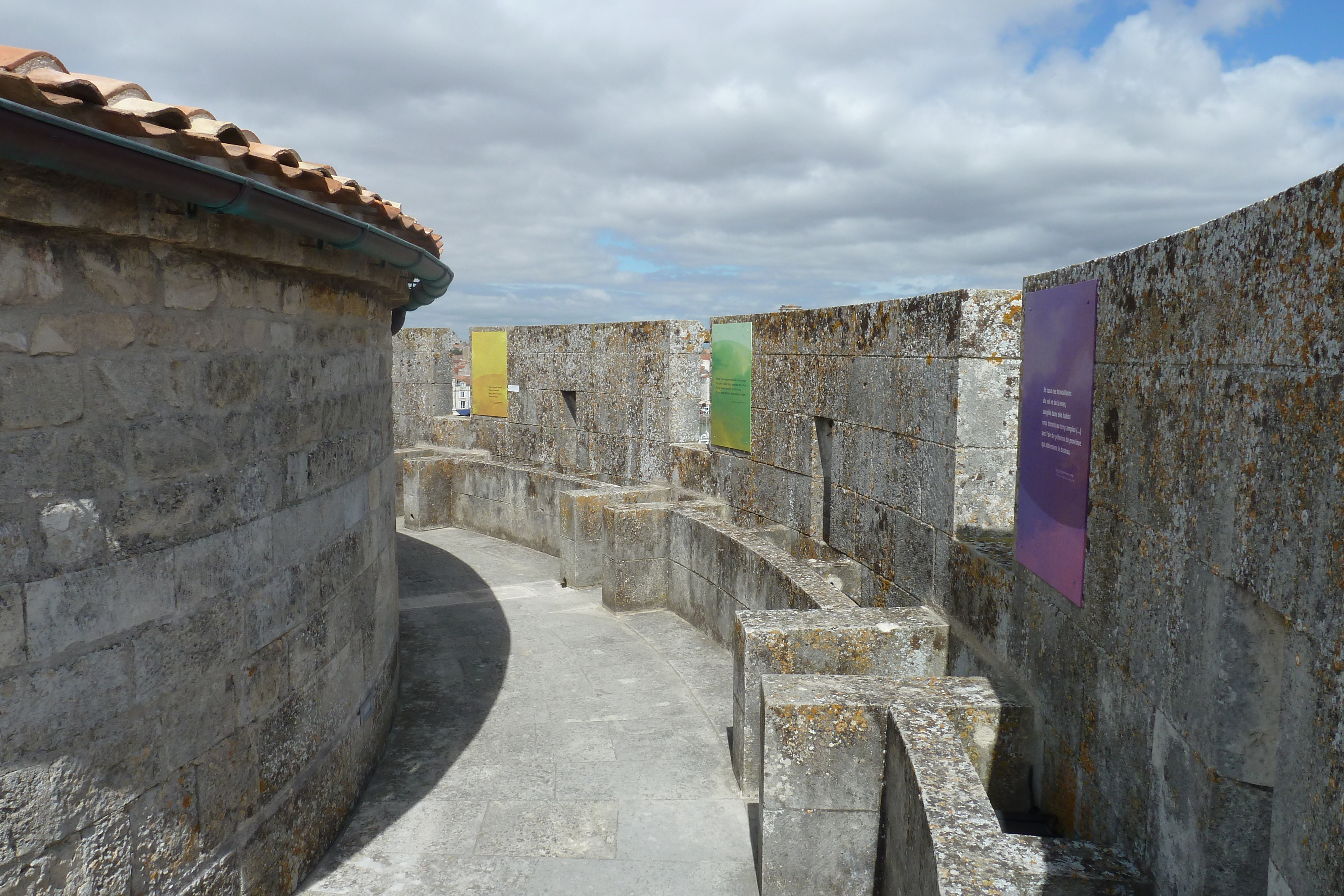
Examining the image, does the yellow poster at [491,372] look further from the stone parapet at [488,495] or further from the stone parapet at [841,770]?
the stone parapet at [841,770]

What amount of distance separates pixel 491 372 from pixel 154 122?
408 inches

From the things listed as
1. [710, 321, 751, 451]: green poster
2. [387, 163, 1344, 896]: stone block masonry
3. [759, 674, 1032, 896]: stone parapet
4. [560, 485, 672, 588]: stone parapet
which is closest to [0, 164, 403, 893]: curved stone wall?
[387, 163, 1344, 896]: stone block masonry

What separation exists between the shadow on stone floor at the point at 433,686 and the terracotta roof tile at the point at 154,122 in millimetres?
2951

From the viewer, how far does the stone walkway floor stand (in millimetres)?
4121

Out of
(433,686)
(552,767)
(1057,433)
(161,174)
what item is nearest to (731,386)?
(433,686)

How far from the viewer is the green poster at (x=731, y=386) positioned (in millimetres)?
8164

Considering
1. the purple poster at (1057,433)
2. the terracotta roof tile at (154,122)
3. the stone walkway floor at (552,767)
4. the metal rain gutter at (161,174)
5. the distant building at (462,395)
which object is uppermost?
the terracotta roof tile at (154,122)

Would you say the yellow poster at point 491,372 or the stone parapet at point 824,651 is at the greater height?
the yellow poster at point 491,372

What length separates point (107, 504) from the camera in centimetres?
281

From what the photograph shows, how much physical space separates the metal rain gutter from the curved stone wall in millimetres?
202

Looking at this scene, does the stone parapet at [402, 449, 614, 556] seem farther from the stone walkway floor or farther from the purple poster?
the purple poster

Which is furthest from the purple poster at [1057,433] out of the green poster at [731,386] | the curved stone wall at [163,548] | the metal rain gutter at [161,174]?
the green poster at [731,386]

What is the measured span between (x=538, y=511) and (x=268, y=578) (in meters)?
7.22

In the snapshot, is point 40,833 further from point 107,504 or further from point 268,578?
point 268,578
